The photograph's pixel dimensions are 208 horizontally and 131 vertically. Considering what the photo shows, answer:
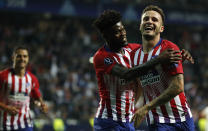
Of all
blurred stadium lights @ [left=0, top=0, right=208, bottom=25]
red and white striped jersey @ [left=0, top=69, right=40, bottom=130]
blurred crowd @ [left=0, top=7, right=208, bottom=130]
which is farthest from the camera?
blurred stadium lights @ [left=0, top=0, right=208, bottom=25]

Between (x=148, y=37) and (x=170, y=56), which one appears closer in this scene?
(x=170, y=56)

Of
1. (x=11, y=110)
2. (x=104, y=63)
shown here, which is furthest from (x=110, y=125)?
(x=11, y=110)

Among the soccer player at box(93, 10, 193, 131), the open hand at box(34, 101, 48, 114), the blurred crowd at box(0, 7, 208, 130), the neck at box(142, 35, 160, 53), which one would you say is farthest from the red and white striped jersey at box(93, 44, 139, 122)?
the blurred crowd at box(0, 7, 208, 130)

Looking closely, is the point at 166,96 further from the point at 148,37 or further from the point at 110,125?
the point at 110,125

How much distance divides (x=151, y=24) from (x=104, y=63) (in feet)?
2.30

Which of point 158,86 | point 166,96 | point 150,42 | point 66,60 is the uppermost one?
point 66,60

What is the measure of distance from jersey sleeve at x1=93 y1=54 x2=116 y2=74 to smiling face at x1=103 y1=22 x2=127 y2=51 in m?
0.18

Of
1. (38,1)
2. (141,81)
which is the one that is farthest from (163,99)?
(38,1)

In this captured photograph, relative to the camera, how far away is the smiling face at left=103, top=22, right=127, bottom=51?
175 inches

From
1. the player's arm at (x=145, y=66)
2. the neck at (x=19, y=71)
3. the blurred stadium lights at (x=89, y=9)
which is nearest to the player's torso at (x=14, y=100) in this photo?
the neck at (x=19, y=71)

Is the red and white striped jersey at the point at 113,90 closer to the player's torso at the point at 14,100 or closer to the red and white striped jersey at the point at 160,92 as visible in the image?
the red and white striped jersey at the point at 160,92

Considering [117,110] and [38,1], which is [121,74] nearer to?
[117,110]

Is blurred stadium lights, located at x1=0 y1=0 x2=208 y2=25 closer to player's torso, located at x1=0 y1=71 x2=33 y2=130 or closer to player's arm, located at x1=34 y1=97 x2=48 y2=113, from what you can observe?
player's arm, located at x1=34 y1=97 x2=48 y2=113

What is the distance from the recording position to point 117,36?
4.43m
